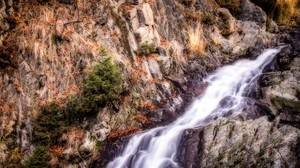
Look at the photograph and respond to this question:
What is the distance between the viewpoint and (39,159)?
35.1ft

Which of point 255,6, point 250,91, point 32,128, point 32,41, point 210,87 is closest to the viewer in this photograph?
point 32,128

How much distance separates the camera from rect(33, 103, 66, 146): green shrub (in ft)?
37.0

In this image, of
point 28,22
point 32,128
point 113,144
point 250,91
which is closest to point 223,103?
point 250,91

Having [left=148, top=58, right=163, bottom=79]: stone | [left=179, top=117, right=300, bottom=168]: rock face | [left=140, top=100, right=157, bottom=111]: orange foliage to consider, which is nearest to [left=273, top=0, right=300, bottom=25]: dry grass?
[left=148, top=58, right=163, bottom=79]: stone

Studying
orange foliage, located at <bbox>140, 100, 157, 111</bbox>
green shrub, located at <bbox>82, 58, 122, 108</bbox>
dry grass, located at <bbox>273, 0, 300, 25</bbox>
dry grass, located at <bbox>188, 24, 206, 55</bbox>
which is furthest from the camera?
dry grass, located at <bbox>273, 0, 300, 25</bbox>

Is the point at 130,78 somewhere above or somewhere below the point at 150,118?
above

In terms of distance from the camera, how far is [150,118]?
12664mm

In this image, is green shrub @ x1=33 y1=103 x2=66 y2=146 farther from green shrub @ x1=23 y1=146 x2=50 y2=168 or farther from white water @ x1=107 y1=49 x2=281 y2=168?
white water @ x1=107 y1=49 x2=281 y2=168

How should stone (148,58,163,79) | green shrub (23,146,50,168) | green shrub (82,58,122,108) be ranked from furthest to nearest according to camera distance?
stone (148,58,163,79), green shrub (82,58,122,108), green shrub (23,146,50,168)

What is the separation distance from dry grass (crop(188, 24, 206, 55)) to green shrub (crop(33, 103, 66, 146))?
775 centimetres

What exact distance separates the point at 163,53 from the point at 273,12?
557 inches

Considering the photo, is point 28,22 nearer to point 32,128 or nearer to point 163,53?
point 32,128

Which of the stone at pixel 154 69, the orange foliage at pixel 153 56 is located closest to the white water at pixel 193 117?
the stone at pixel 154 69

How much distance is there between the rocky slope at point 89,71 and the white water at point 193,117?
626 mm
